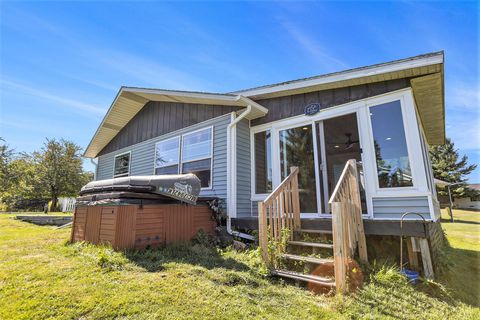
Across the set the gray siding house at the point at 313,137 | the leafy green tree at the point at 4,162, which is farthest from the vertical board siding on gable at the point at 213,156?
the leafy green tree at the point at 4,162

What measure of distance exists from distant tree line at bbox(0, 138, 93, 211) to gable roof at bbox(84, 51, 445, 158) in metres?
12.7

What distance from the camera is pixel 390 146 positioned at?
393cm

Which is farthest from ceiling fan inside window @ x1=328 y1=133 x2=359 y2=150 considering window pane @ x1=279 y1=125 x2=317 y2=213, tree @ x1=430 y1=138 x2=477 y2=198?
tree @ x1=430 y1=138 x2=477 y2=198

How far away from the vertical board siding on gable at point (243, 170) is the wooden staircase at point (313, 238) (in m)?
1.51

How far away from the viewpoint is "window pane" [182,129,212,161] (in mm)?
6211

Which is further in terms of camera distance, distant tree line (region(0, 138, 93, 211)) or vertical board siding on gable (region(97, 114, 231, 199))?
distant tree line (region(0, 138, 93, 211))

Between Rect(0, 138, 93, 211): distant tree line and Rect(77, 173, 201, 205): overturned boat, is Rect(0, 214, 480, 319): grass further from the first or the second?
Rect(0, 138, 93, 211): distant tree line

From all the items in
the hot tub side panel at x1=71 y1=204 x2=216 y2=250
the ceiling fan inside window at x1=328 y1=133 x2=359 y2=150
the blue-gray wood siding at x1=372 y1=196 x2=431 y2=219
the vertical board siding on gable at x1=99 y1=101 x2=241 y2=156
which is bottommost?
the hot tub side panel at x1=71 y1=204 x2=216 y2=250

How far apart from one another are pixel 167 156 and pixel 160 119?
1.38 metres

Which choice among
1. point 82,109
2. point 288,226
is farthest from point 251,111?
point 82,109

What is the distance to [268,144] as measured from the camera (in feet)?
18.5

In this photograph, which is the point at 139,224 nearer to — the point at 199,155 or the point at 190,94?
the point at 199,155

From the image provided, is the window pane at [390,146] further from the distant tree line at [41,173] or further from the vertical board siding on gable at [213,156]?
the distant tree line at [41,173]

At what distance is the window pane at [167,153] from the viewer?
7.10m
